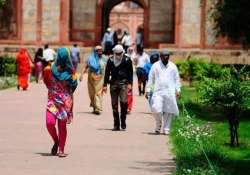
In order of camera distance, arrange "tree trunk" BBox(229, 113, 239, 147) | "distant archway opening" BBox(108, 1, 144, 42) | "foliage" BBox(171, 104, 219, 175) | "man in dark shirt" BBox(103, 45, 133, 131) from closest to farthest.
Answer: "foliage" BBox(171, 104, 219, 175) → "tree trunk" BBox(229, 113, 239, 147) → "man in dark shirt" BBox(103, 45, 133, 131) → "distant archway opening" BBox(108, 1, 144, 42)

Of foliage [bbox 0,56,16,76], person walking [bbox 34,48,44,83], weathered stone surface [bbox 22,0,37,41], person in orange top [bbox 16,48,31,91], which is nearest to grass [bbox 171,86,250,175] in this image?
person in orange top [bbox 16,48,31,91]

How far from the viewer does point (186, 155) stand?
12.8m

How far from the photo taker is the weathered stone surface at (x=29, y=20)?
41612 millimetres

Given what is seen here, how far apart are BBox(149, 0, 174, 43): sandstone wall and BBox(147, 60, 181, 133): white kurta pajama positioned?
28.4m

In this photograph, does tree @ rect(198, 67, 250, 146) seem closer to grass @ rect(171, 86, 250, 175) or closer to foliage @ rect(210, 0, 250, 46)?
grass @ rect(171, 86, 250, 175)

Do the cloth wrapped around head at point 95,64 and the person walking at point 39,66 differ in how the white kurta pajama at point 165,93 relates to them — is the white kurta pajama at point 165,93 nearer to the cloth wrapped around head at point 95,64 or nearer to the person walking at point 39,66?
the cloth wrapped around head at point 95,64

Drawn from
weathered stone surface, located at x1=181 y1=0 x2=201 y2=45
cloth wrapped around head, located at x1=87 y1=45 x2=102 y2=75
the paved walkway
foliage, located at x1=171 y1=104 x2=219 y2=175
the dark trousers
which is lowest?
the paved walkway

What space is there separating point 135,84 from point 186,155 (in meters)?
21.2

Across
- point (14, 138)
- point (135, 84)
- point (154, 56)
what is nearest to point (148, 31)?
point (135, 84)

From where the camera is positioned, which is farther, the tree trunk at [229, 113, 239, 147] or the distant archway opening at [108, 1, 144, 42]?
the distant archway opening at [108, 1, 144, 42]

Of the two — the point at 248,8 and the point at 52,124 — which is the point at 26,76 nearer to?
the point at 248,8

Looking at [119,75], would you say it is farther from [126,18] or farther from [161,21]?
[126,18]

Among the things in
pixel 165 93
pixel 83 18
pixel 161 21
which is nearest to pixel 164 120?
pixel 165 93

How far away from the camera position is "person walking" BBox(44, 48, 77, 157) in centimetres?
1281
